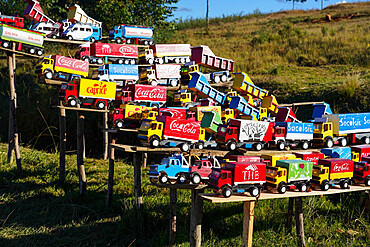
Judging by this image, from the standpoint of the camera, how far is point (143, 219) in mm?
7707

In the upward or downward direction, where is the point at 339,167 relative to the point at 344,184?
upward

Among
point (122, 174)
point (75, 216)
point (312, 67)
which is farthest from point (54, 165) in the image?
point (312, 67)

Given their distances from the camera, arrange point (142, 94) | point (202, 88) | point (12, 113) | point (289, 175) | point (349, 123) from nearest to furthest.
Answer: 1. point (289, 175)
2. point (349, 123)
3. point (202, 88)
4. point (142, 94)
5. point (12, 113)

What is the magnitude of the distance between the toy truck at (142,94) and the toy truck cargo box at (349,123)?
13.2 feet

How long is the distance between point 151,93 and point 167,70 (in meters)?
1.30

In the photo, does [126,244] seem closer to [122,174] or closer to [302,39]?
[122,174]

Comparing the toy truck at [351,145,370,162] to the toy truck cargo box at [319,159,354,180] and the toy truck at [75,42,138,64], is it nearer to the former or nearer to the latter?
the toy truck cargo box at [319,159,354,180]

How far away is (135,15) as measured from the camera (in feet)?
67.6

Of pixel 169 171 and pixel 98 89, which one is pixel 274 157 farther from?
pixel 98 89

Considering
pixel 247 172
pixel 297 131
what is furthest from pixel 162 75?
pixel 247 172

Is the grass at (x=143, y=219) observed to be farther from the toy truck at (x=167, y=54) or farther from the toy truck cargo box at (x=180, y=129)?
the toy truck at (x=167, y=54)

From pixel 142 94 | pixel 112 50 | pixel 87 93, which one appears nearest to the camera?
pixel 142 94

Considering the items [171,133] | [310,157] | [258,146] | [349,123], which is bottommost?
Result: [310,157]

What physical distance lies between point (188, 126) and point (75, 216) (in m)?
4.20
